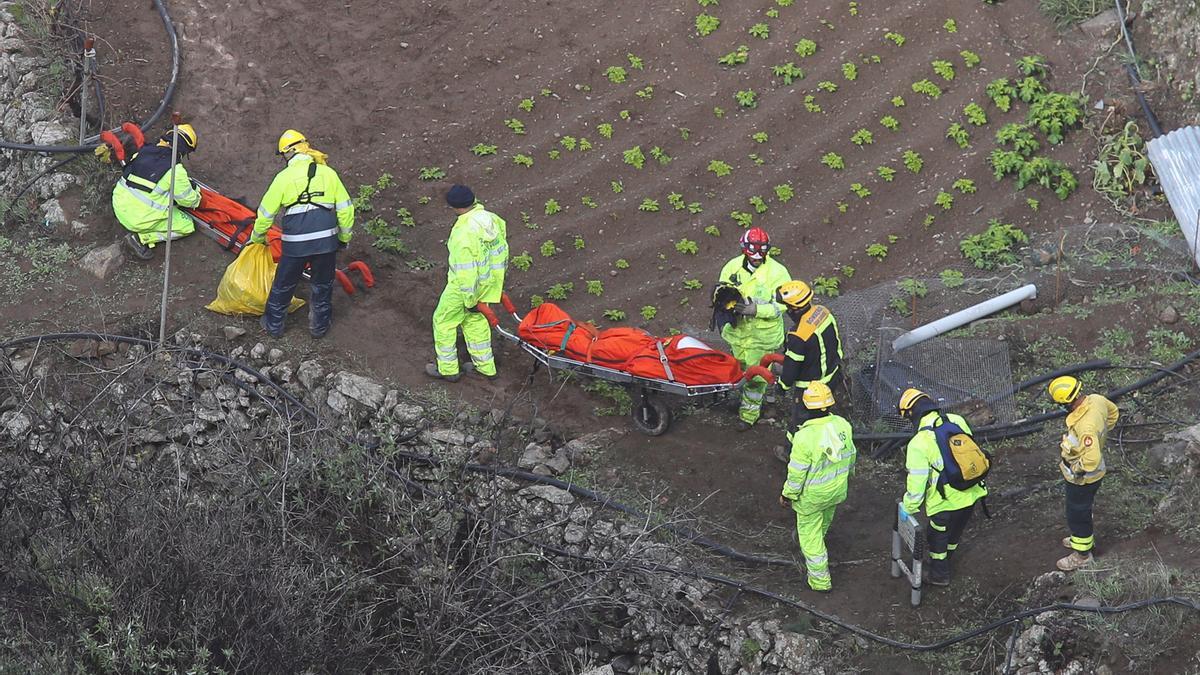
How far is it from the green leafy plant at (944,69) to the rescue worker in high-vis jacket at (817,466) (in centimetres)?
601

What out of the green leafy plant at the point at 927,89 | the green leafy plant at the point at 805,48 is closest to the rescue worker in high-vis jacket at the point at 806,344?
the green leafy plant at the point at 927,89

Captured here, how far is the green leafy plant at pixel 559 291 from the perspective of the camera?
12666 mm

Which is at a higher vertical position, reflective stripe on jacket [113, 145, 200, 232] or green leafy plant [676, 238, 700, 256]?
reflective stripe on jacket [113, 145, 200, 232]

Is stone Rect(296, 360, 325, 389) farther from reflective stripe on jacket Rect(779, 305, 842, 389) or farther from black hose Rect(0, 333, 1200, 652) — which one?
reflective stripe on jacket Rect(779, 305, 842, 389)

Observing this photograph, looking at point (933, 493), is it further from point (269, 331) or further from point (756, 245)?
point (269, 331)

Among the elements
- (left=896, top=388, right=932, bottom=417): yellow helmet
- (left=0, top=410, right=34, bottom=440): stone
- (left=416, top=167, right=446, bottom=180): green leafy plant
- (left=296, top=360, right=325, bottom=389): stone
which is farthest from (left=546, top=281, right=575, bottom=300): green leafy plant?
(left=0, top=410, right=34, bottom=440): stone

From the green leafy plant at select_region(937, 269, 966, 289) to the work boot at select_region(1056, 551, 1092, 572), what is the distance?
3.58 metres

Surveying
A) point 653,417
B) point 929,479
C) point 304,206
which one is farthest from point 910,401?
point 304,206

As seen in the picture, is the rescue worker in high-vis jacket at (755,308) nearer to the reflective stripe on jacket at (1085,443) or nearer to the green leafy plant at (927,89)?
the reflective stripe on jacket at (1085,443)

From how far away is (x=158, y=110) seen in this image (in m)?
13.9

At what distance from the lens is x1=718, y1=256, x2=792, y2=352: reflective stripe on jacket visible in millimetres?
10953

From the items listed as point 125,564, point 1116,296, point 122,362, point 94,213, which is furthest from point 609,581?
point 94,213

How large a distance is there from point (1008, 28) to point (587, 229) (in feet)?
16.9

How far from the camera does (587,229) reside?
43.8ft
